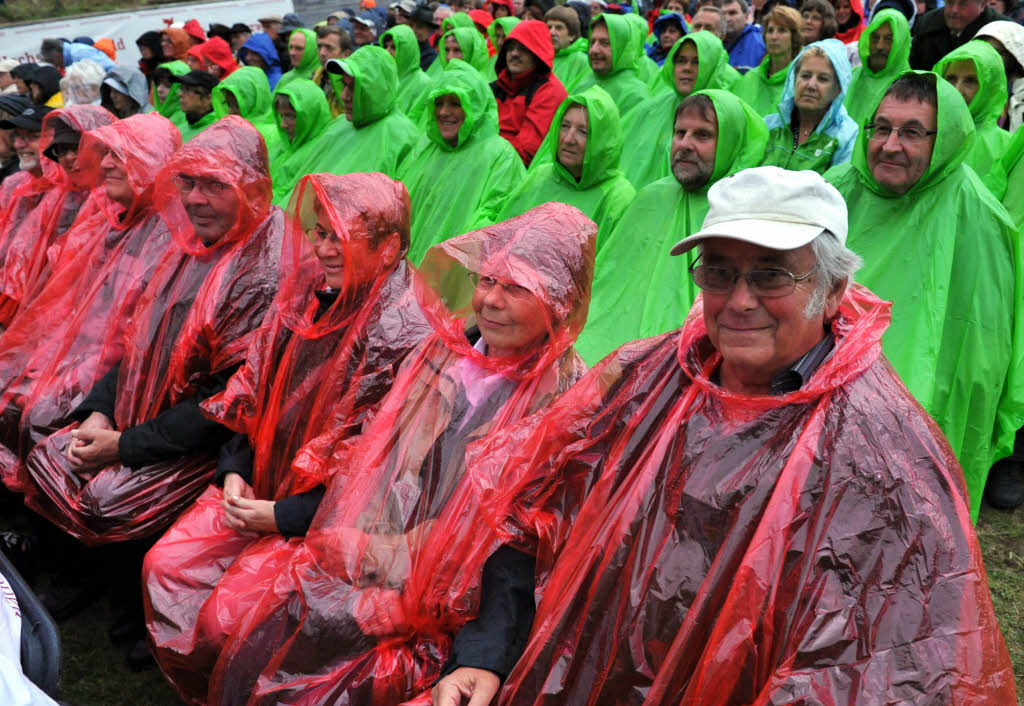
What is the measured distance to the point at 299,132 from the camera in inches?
255

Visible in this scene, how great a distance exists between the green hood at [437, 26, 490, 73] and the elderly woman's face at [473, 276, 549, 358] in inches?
240

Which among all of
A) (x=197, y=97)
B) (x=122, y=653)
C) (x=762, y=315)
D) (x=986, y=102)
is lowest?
(x=122, y=653)

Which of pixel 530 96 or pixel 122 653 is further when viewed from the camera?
pixel 530 96

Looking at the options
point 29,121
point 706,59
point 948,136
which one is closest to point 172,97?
point 29,121

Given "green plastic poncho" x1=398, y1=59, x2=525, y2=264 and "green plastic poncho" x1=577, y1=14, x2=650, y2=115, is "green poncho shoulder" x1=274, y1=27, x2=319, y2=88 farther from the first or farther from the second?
"green plastic poncho" x1=398, y1=59, x2=525, y2=264

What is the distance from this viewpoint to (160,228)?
11.7 feet

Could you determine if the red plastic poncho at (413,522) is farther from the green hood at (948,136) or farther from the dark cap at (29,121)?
the dark cap at (29,121)

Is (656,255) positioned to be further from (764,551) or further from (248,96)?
(248,96)

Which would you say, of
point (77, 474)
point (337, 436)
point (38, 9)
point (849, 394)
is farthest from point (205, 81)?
point (38, 9)

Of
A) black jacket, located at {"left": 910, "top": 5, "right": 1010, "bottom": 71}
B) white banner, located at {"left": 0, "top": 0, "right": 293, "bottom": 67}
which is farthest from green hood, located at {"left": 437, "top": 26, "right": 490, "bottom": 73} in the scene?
white banner, located at {"left": 0, "top": 0, "right": 293, "bottom": 67}

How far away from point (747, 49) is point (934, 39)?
2100mm

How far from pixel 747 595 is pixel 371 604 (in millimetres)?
893

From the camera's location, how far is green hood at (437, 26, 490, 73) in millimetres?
7793

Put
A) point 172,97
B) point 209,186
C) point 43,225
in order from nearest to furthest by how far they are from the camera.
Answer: point 209,186 → point 43,225 → point 172,97
